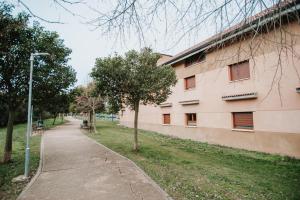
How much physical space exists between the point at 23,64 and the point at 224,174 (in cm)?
1006

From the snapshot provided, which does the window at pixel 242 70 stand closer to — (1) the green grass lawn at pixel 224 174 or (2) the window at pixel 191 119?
(1) the green grass lawn at pixel 224 174

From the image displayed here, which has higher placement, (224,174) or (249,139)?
(249,139)

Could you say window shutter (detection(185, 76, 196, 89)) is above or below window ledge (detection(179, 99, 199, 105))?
above

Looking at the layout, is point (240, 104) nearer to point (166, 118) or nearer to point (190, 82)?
point (190, 82)

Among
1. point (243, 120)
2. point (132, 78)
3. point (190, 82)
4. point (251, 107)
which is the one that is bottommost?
point (243, 120)

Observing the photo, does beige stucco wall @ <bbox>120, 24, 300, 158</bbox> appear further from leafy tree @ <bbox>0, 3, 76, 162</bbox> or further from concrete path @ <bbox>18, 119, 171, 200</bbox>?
leafy tree @ <bbox>0, 3, 76, 162</bbox>

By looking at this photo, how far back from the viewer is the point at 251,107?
14.1 m

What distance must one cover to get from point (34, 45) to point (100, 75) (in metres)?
3.48

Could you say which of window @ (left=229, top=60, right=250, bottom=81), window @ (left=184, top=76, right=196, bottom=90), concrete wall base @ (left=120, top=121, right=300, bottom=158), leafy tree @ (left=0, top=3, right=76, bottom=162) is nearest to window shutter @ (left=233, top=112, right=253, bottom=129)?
concrete wall base @ (left=120, top=121, right=300, bottom=158)

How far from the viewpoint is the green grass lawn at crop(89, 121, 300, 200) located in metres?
6.91

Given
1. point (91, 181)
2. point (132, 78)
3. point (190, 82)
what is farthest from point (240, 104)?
point (91, 181)

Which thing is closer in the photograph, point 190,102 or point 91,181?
point 91,181

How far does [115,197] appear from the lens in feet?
20.9

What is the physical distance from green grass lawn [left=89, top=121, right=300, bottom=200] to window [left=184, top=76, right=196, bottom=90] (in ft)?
25.1
